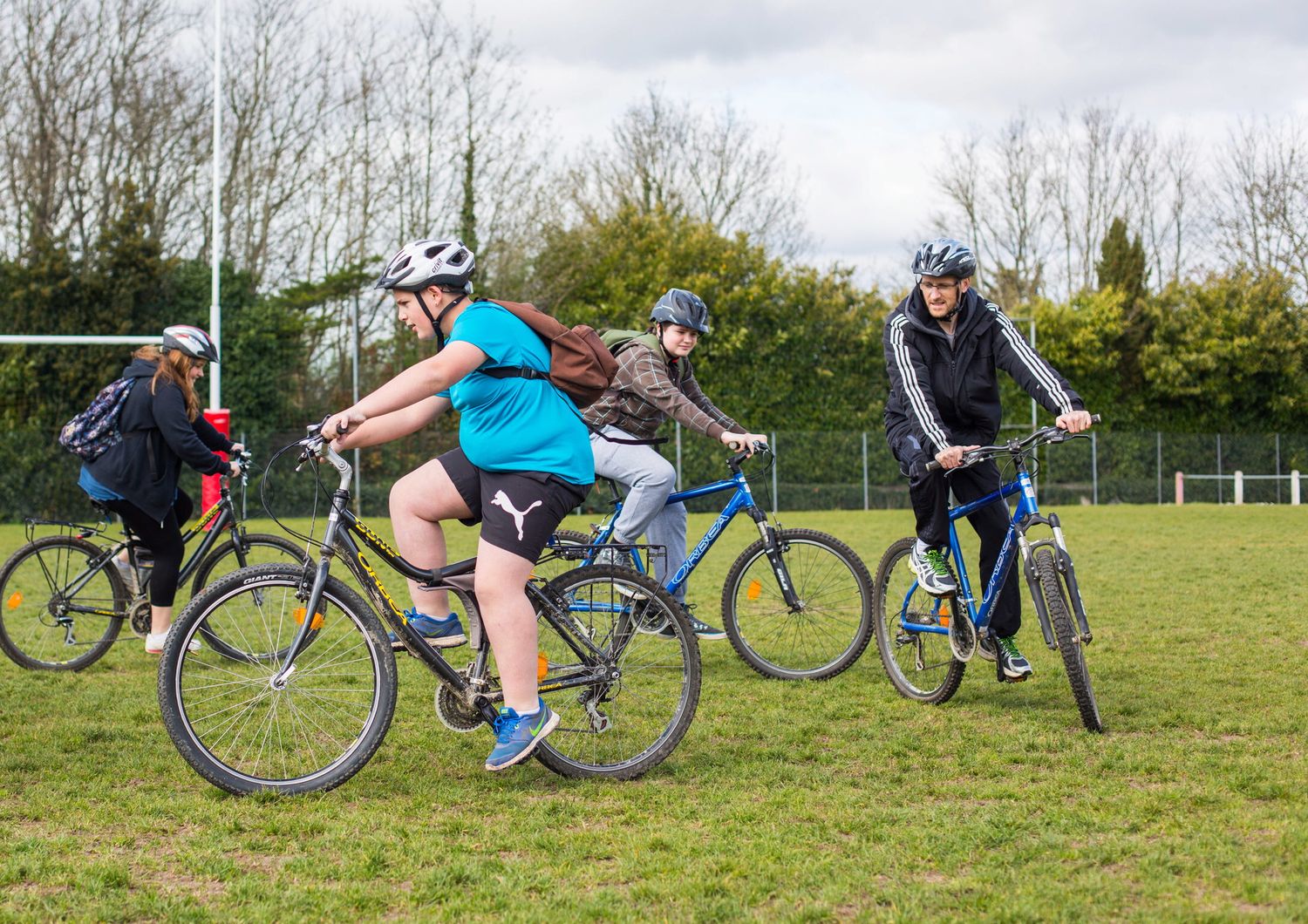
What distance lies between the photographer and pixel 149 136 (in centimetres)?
2658

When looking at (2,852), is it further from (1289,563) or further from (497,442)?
(1289,563)

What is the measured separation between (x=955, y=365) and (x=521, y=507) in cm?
218

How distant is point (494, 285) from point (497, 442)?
24839mm

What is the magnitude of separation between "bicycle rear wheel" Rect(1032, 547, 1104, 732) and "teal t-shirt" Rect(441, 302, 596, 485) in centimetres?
187

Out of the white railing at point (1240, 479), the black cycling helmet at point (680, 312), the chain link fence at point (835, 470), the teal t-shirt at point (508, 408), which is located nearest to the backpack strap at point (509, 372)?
the teal t-shirt at point (508, 408)

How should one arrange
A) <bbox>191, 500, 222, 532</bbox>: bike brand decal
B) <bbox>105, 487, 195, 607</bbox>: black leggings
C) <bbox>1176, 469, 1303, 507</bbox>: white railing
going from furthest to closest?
1. <bbox>1176, 469, 1303, 507</bbox>: white railing
2. <bbox>191, 500, 222, 532</bbox>: bike brand decal
3. <bbox>105, 487, 195, 607</bbox>: black leggings

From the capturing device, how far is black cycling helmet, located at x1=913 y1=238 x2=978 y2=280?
538 cm

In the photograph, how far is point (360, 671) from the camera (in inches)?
173

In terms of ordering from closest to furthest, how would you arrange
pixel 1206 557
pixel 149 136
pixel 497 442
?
pixel 497 442, pixel 1206 557, pixel 149 136

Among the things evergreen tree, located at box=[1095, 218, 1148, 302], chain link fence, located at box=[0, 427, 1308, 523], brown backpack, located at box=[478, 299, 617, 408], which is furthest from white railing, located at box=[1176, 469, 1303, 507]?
brown backpack, located at box=[478, 299, 617, 408]

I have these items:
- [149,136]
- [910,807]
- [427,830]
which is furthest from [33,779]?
[149,136]

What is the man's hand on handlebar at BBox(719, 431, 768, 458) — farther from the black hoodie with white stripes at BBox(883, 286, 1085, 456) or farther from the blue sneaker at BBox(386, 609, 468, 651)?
the blue sneaker at BBox(386, 609, 468, 651)

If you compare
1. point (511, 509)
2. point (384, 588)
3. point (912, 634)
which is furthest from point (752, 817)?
point (912, 634)

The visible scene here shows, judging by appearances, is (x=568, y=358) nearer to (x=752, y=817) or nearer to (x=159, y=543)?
(x=752, y=817)
